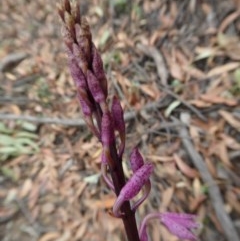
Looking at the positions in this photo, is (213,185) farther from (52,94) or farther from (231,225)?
(52,94)

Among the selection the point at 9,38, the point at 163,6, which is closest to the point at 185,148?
the point at 163,6

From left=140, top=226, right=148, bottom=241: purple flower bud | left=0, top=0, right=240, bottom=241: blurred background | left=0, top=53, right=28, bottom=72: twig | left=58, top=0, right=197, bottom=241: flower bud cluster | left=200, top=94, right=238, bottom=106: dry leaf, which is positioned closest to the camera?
left=58, top=0, right=197, bottom=241: flower bud cluster

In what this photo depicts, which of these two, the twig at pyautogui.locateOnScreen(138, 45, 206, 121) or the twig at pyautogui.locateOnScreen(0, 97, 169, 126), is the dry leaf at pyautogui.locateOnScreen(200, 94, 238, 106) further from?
the twig at pyautogui.locateOnScreen(0, 97, 169, 126)

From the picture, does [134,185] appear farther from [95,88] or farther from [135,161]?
[95,88]

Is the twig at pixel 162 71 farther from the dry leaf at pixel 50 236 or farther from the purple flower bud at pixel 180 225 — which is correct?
the purple flower bud at pixel 180 225

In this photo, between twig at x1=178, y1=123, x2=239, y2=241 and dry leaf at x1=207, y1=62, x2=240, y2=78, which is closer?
twig at x1=178, y1=123, x2=239, y2=241

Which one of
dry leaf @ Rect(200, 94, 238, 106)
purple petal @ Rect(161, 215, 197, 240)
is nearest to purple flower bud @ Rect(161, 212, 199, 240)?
purple petal @ Rect(161, 215, 197, 240)
